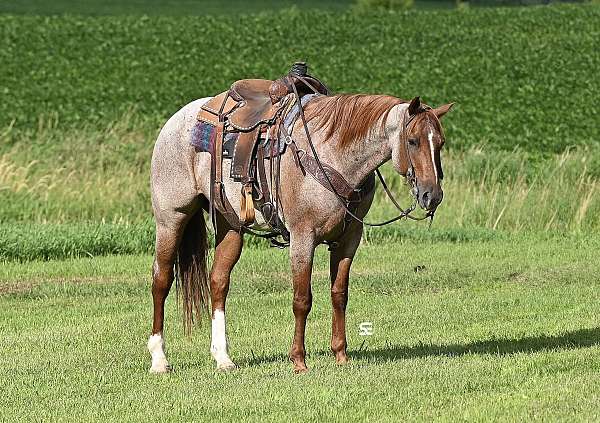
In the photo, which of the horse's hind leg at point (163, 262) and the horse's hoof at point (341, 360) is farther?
the horse's hind leg at point (163, 262)

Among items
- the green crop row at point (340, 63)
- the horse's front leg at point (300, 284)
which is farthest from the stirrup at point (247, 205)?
the green crop row at point (340, 63)

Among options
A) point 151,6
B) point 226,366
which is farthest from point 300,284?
point 151,6

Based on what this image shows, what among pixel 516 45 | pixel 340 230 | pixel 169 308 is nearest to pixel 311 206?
pixel 340 230

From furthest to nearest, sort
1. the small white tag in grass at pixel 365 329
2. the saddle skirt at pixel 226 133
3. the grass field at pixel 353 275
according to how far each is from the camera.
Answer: the small white tag in grass at pixel 365 329
the saddle skirt at pixel 226 133
the grass field at pixel 353 275

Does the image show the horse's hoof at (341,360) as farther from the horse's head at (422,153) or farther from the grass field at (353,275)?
the horse's head at (422,153)

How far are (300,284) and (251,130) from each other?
125cm

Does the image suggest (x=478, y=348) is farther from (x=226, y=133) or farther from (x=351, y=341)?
(x=226, y=133)

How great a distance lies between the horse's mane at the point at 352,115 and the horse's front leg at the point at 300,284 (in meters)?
0.76

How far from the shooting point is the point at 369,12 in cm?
5369

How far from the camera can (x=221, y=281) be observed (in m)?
10.5

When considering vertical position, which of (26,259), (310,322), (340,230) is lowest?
(26,259)

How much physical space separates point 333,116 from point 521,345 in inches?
107

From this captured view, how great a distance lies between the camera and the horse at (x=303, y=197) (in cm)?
882

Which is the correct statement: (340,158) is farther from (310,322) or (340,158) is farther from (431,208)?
(310,322)
